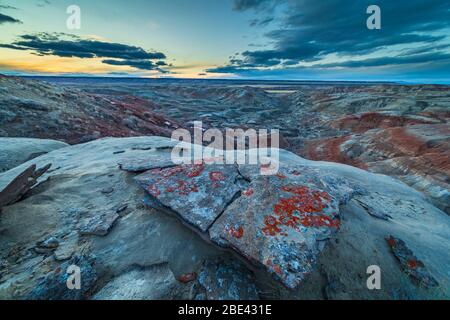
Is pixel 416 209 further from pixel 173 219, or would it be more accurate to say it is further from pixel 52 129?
pixel 52 129

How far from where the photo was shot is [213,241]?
3.31 m

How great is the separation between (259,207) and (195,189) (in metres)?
1.25

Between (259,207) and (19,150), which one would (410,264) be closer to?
(259,207)

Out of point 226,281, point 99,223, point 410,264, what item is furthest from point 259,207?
point 99,223

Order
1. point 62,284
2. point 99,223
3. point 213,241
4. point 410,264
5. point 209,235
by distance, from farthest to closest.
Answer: point 99,223 → point 410,264 → point 209,235 → point 213,241 → point 62,284

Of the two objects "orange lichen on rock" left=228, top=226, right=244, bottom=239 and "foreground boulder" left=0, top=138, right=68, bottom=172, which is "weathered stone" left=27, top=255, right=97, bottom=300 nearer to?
"orange lichen on rock" left=228, top=226, right=244, bottom=239

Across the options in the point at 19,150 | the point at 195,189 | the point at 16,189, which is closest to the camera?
the point at 195,189

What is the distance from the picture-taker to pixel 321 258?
3.41 m

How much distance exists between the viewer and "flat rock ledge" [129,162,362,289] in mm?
2990

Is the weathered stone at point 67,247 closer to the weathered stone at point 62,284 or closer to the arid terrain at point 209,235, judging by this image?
the arid terrain at point 209,235

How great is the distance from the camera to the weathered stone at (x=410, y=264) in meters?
3.47
